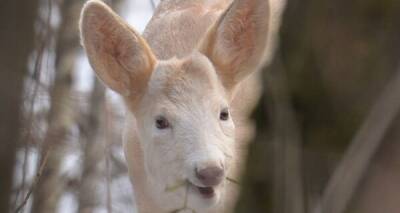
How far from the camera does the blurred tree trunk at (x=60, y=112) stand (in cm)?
968

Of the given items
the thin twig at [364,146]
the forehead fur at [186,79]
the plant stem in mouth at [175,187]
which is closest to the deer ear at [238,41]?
the forehead fur at [186,79]

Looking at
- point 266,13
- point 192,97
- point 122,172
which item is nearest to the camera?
point 192,97

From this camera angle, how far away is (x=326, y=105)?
2.97 m

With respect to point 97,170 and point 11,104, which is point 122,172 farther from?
point 11,104

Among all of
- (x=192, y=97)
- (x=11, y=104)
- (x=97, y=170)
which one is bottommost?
(x=97, y=170)

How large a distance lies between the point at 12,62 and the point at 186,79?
13.3 feet

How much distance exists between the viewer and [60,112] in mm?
11695

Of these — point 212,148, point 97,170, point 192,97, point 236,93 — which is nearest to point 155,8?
point 236,93

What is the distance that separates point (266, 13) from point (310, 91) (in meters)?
4.54

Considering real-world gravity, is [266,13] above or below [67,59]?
above

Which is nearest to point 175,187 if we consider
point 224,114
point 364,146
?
point 224,114

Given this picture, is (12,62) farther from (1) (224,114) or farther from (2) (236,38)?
(2) (236,38)

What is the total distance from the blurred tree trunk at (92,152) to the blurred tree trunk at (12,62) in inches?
308

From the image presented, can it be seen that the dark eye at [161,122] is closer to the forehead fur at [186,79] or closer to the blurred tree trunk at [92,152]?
the forehead fur at [186,79]
